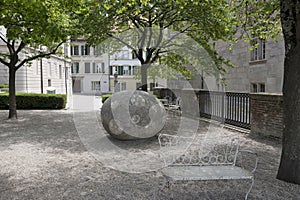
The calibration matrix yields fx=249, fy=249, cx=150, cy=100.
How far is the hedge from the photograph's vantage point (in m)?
17.3

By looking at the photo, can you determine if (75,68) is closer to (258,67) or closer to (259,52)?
(259,52)

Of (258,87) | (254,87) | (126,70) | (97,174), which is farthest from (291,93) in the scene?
(126,70)

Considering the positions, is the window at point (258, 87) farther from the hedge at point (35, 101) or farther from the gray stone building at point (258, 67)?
the hedge at point (35, 101)

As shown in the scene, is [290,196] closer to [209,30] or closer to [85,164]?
[85,164]

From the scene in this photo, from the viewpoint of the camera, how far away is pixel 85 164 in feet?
19.4

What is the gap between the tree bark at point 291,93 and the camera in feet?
14.2

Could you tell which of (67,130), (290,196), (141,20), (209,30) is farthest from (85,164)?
(141,20)

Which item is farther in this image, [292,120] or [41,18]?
[41,18]

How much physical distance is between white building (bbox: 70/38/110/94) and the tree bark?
42221 mm

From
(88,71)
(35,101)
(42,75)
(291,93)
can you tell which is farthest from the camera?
(88,71)

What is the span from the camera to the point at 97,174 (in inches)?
206

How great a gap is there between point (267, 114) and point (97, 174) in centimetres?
633

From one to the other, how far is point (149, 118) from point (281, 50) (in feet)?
41.5

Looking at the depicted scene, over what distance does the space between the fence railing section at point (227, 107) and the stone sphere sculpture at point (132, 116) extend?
13.8 ft
